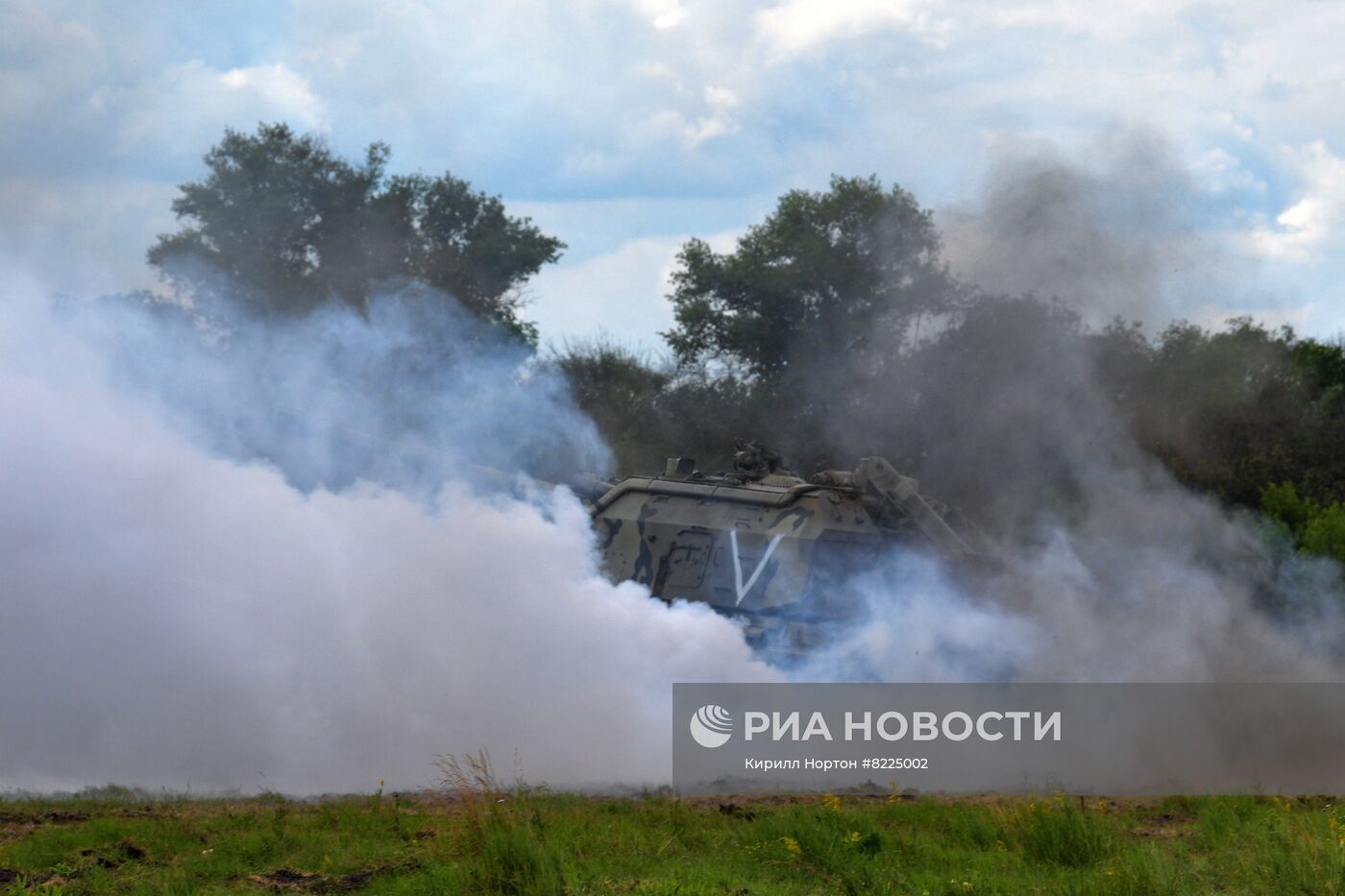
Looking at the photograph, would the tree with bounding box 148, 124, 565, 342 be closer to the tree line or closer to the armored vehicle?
the tree line

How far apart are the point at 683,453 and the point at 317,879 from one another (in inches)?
962

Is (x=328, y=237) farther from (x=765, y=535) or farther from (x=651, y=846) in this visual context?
(x=651, y=846)

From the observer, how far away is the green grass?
9.16 metres

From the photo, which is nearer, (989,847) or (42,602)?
(989,847)

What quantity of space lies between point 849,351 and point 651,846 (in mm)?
21604

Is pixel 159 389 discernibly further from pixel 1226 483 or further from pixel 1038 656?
pixel 1226 483

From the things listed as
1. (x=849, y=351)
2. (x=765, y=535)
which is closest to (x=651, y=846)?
(x=765, y=535)

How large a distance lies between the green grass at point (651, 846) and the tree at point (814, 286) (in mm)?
17005

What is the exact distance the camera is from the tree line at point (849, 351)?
2459 centimetres

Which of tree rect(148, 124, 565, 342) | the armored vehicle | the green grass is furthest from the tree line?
the green grass

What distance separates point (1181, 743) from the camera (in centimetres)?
1461

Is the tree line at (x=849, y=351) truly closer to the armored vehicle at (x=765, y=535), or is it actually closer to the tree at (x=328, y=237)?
the tree at (x=328, y=237)

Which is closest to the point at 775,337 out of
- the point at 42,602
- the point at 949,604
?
the point at 949,604

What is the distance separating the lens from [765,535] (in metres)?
15.9
